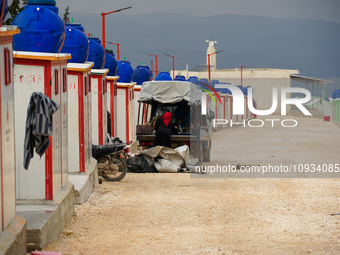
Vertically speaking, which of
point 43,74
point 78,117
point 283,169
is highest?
point 43,74

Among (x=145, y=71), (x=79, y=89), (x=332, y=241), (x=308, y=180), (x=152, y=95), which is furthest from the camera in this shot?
(x=145, y=71)

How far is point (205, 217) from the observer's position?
9953 mm

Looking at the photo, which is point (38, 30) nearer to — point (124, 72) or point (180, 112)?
point (180, 112)

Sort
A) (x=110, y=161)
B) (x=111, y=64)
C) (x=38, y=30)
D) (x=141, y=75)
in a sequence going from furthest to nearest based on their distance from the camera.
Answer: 1. (x=141, y=75)
2. (x=111, y=64)
3. (x=110, y=161)
4. (x=38, y=30)

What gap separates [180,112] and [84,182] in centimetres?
950

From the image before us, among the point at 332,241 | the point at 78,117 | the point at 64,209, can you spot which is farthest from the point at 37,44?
the point at 332,241

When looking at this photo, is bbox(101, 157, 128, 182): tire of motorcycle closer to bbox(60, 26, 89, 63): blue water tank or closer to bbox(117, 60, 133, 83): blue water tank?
bbox(60, 26, 89, 63): blue water tank

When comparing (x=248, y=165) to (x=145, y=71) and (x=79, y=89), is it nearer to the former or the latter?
(x=79, y=89)

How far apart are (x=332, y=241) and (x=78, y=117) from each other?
639 centimetres

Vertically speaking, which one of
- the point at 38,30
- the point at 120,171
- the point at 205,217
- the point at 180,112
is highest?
the point at 38,30

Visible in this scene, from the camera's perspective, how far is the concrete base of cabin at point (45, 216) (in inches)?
279

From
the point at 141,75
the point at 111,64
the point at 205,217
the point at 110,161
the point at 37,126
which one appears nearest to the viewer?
the point at 37,126

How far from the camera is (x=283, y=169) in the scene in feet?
57.2

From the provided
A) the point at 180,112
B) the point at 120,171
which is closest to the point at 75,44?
the point at 120,171
